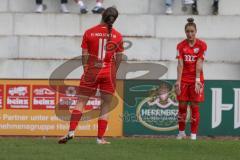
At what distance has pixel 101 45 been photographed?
11.4 meters

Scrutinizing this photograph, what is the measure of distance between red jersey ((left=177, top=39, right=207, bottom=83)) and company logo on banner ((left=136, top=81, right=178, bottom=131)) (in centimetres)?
300

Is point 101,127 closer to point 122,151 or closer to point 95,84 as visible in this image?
point 95,84

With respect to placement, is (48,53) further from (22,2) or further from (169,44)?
(169,44)

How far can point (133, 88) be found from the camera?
15.9m

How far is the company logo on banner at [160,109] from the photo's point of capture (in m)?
16.0

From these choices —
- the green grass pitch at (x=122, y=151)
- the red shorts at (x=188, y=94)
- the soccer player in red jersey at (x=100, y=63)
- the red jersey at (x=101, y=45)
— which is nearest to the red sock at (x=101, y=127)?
the soccer player in red jersey at (x=100, y=63)

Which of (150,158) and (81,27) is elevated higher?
(81,27)

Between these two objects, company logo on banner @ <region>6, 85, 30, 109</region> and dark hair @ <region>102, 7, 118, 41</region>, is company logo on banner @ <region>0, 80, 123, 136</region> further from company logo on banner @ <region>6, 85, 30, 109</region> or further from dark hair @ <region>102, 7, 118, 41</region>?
dark hair @ <region>102, 7, 118, 41</region>

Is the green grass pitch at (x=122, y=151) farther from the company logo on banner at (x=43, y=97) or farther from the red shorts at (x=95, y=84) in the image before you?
the company logo on banner at (x=43, y=97)

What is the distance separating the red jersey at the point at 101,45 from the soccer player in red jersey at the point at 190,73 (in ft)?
5.24

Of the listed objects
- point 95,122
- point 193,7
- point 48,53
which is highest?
point 193,7

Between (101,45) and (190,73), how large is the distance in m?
2.15

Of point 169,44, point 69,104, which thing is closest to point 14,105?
point 69,104

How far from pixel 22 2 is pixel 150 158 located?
35.9ft
